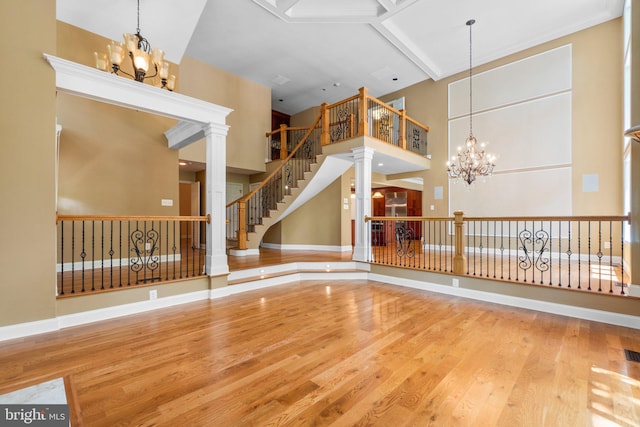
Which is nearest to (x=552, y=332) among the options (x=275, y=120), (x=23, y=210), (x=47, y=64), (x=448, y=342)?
(x=448, y=342)

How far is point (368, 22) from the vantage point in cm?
625

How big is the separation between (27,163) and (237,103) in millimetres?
6030

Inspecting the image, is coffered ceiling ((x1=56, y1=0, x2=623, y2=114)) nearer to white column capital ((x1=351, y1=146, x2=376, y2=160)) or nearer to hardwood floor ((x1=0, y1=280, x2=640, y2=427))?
white column capital ((x1=351, y1=146, x2=376, y2=160))

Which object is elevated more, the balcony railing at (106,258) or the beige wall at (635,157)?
the beige wall at (635,157)

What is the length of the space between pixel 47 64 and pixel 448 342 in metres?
5.29

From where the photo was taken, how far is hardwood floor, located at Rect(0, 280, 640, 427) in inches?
72.2

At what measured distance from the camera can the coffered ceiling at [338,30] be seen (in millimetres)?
5570

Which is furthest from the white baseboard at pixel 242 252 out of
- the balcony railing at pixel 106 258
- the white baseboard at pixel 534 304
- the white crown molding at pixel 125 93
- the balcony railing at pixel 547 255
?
the white baseboard at pixel 534 304

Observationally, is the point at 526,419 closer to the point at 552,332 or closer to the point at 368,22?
the point at 552,332

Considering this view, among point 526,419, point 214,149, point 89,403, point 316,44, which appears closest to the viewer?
point 526,419

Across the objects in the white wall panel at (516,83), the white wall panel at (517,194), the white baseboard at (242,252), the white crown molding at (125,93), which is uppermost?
the white wall panel at (516,83)

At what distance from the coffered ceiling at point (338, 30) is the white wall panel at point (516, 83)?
410 millimetres

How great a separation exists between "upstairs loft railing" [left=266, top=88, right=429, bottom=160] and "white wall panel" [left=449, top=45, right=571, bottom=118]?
1274 mm

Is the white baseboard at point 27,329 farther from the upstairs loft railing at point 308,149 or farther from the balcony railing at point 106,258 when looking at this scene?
the upstairs loft railing at point 308,149
